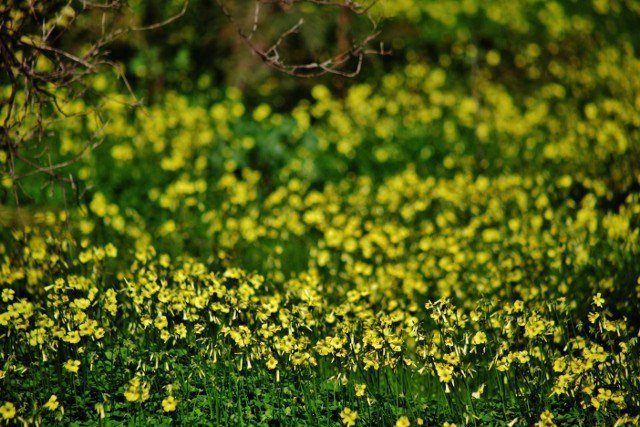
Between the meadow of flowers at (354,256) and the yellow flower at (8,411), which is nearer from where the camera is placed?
the yellow flower at (8,411)

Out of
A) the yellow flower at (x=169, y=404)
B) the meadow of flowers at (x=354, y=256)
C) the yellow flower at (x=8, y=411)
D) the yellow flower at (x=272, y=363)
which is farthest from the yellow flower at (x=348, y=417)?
the yellow flower at (x=8, y=411)

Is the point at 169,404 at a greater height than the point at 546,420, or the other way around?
the point at 546,420

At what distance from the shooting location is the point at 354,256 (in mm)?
4461

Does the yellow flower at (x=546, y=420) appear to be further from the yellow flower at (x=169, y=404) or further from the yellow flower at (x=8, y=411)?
the yellow flower at (x=8, y=411)

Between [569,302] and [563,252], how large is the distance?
372mm

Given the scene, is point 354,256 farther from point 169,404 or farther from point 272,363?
point 169,404

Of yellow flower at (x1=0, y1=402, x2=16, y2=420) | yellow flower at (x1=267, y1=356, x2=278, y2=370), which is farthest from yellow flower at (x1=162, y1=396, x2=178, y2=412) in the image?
yellow flower at (x1=0, y1=402, x2=16, y2=420)

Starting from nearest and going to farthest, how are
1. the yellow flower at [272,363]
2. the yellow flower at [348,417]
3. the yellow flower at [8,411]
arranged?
the yellow flower at [8,411]
the yellow flower at [348,417]
the yellow flower at [272,363]

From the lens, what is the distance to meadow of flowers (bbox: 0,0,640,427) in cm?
286

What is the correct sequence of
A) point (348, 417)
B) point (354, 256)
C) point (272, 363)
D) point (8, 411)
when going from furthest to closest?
point (354, 256), point (272, 363), point (348, 417), point (8, 411)

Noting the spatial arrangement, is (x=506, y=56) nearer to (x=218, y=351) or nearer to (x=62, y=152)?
(x=62, y=152)

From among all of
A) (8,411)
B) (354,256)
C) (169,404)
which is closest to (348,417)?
(169,404)

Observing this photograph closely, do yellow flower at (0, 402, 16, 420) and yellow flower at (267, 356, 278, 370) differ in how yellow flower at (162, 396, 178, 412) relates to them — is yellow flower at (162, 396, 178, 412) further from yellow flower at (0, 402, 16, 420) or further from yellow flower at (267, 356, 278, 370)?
yellow flower at (0, 402, 16, 420)

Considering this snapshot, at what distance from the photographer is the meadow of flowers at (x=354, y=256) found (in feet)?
9.39
